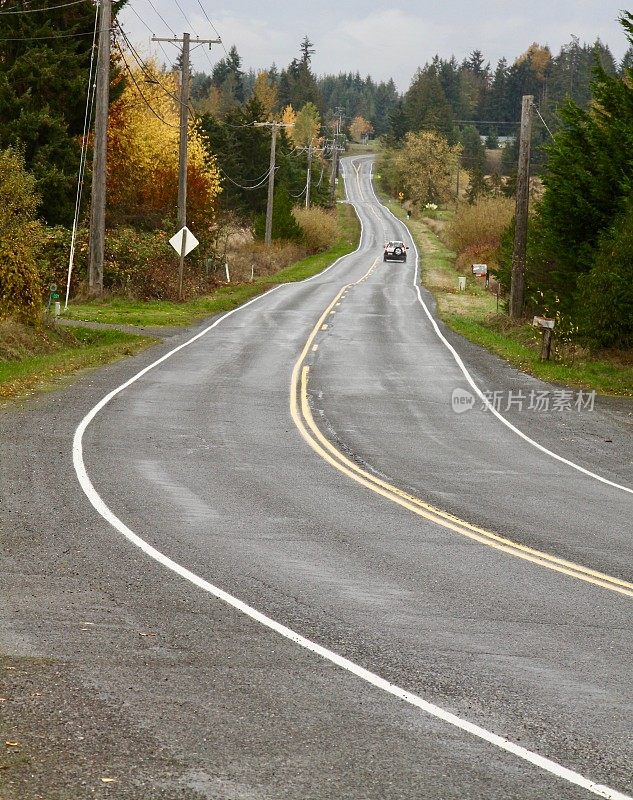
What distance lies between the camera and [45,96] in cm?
4200

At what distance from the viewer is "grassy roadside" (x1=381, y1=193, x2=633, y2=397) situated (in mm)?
26266

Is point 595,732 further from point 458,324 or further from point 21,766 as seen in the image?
point 458,324

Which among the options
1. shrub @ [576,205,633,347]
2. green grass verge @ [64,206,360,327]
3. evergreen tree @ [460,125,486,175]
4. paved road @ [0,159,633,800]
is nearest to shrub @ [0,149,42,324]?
green grass verge @ [64,206,360,327]

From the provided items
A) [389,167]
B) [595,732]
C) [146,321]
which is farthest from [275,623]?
[389,167]

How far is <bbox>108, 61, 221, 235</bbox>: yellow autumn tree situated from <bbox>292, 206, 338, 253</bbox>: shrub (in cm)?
3018

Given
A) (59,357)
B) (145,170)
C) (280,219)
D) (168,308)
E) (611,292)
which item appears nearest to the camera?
(59,357)

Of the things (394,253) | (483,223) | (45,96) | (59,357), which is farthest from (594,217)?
(394,253)

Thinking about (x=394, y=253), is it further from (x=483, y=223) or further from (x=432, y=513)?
(x=432, y=513)

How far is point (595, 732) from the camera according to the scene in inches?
258

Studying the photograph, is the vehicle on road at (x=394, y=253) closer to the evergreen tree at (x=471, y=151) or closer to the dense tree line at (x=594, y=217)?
the dense tree line at (x=594, y=217)

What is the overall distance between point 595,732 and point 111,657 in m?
3.27

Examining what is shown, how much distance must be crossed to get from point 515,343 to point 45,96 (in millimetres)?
21138

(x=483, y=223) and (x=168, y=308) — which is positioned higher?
(x=483, y=223)

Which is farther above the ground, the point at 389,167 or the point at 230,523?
the point at 389,167
